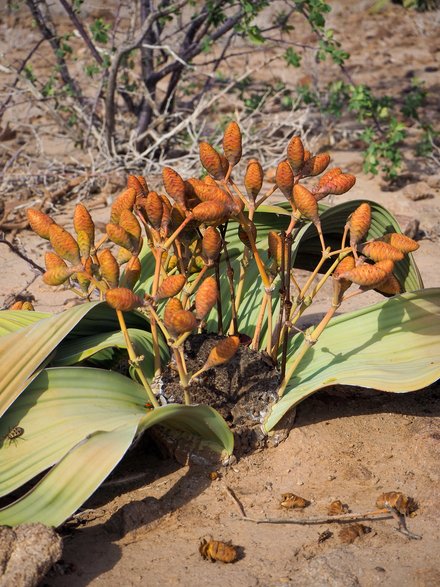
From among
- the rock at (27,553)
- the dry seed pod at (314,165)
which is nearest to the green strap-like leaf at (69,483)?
the rock at (27,553)

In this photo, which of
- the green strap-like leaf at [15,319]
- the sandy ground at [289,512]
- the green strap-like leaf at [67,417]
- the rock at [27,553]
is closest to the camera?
the rock at [27,553]

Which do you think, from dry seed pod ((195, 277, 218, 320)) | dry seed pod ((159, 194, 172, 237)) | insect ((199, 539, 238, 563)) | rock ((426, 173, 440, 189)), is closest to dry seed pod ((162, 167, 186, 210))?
dry seed pod ((159, 194, 172, 237))

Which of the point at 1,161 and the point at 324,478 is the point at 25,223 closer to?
the point at 1,161

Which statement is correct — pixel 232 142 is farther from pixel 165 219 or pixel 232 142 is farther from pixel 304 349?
pixel 304 349

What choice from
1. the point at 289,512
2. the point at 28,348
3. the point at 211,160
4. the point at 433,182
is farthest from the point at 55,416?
the point at 433,182

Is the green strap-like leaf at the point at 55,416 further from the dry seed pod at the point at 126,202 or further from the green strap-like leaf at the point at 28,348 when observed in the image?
the dry seed pod at the point at 126,202

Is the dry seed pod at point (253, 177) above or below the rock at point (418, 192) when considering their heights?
above

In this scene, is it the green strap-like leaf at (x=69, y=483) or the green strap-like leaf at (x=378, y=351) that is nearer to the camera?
the green strap-like leaf at (x=69, y=483)
